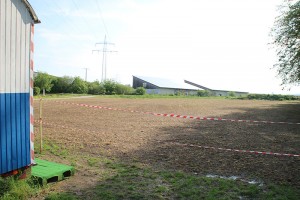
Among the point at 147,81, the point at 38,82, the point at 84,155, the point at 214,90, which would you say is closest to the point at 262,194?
the point at 84,155

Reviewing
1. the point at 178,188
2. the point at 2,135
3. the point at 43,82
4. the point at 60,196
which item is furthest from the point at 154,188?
the point at 43,82

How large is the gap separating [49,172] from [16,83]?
1895mm

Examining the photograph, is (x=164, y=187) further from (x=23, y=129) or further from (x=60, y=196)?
(x=23, y=129)

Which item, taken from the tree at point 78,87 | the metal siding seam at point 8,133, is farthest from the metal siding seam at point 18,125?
the tree at point 78,87

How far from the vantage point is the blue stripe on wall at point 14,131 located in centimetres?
456

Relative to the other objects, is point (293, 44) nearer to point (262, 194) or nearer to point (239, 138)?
point (239, 138)

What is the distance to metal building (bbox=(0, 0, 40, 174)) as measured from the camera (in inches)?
178

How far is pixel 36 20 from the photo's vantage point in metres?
5.22

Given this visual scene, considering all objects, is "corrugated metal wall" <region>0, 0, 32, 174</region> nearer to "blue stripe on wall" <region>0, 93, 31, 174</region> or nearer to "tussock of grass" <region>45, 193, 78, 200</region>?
"blue stripe on wall" <region>0, 93, 31, 174</region>

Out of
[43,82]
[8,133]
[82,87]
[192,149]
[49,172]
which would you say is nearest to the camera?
[8,133]

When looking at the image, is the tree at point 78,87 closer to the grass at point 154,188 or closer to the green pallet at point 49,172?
the grass at point 154,188

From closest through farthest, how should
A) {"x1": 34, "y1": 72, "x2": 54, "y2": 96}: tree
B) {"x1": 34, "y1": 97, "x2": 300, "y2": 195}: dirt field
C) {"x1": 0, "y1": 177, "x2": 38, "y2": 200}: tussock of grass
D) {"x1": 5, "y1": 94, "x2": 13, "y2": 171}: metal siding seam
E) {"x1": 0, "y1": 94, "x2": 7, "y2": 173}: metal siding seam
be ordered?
1. {"x1": 0, "y1": 177, "x2": 38, "y2": 200}: tussock of grass
2. {"x1": 0, "y1": 94, "x2": 7, "y2": 173}: metal siding seam
3. {"x1": 5, "y1": 94, "x2": 13, "y2": 171}: metal siding seam
4. {"x1": 34, "y1": 97, "x2": 300, "y2": 195}: dirt field
5. {"x1": 34, "y1": 72, "x2": 54, "y2": 96}: tree

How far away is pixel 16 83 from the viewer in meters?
4.82

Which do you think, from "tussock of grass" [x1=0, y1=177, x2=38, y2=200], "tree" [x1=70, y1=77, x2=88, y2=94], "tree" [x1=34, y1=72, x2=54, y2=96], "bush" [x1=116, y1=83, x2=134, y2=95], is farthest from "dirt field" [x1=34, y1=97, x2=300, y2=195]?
"tree" [x1=70, y1=77, x2=88, y2=94]
